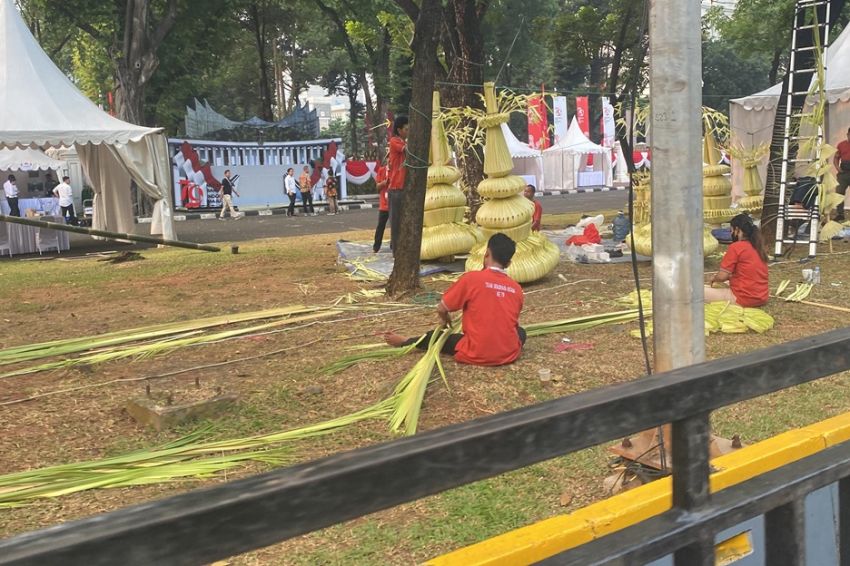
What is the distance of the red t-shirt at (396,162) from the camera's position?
416 inches

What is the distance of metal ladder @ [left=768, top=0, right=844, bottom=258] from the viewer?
10375 millimetres

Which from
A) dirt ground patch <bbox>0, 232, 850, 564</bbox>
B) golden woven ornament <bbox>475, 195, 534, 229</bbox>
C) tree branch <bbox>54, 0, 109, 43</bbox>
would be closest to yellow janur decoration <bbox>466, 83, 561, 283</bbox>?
golden woven ornament <bbox>475, 195, 534, 229</bbox>

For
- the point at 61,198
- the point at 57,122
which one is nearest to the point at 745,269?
the point at 57,122

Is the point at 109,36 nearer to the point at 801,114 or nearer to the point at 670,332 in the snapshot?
the point at 801,114

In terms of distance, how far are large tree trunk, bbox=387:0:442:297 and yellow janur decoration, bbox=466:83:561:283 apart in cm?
99

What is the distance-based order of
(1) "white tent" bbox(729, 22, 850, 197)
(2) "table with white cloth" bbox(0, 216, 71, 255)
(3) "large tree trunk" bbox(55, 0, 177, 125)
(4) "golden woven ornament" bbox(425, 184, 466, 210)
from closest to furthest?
(4) "golden woven ornament" bbox(425, 184, 466, 210) < (1) "white tent" bbox(729, 22, 850, 197) < (2) "table with white cloth" bbox(0, 216, 71, 255) < (3) "large tree trunk" bbox(55, 0, 177, 125)

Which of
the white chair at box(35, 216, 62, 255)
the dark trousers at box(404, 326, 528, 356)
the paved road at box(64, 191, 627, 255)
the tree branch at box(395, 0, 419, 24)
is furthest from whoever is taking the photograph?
the paved road at box(64, 191, 627, 255)

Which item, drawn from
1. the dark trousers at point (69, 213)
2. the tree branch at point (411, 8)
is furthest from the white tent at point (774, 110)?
the dark trousers at point (69, 213)

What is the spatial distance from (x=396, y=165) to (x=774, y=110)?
11.0m

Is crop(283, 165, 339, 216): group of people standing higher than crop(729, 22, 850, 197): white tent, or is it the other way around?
crop(729, 22, 850, 197): white tent

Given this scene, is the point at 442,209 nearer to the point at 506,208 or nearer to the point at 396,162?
the point at 396,162

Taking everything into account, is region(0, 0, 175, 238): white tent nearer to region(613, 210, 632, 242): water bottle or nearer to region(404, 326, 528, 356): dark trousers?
region(613, 210, 632, 242): water bottle

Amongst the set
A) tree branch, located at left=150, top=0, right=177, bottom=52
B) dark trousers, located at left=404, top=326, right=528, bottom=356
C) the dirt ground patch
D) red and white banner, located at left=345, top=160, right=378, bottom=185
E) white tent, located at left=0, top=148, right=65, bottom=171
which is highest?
tree branch, located at left=150, top=0, right=177, bottom=52

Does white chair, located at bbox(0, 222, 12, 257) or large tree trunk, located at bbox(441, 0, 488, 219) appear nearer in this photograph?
large tree trunk, located at bbox(441, 0, 488, 219)
